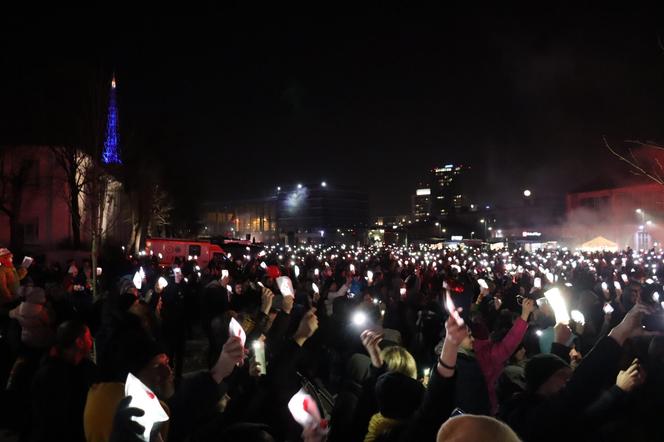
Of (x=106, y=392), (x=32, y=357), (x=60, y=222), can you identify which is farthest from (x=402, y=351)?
(x=60, y=222)

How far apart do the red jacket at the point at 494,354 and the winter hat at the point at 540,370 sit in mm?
1547

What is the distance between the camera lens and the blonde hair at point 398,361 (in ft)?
13.1

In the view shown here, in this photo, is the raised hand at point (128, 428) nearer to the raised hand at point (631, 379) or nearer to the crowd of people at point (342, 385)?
the crowd of people at point (342, 385)

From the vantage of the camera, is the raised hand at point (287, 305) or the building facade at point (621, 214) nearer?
the raised hand at point (287, 305)

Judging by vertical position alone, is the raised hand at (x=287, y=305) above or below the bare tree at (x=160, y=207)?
below

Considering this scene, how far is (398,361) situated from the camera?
4031 millimetres

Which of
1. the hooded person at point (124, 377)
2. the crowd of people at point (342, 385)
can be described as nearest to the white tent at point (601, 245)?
the crowd of people at point (342, 385)

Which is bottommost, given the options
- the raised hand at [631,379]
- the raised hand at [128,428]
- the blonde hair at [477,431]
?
the raised hand at [631,379]

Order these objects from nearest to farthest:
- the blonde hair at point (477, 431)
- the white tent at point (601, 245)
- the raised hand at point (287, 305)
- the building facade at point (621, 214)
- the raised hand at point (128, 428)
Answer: the blonde hair at point (477, 431)
the raised hand at point (128, 428)
the raised hand at point (287, 305)
the white tent at point (601, 245)
the building facade at point (621, 214)

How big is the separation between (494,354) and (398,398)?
266cm

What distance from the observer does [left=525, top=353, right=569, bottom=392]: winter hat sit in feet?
12.0

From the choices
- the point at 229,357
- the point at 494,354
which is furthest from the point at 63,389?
the point at 494,354

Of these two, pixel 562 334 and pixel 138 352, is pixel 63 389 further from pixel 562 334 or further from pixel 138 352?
pixel 562 334

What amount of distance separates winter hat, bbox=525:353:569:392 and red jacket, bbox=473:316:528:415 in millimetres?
1547
